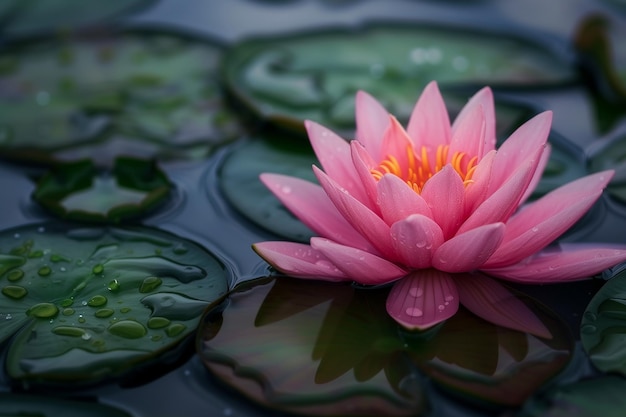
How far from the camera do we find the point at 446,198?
1.70m

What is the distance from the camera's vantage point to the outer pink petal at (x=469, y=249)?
64.1 inches

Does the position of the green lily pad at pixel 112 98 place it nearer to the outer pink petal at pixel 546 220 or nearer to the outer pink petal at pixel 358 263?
the outer pink petal at pixel 358 263

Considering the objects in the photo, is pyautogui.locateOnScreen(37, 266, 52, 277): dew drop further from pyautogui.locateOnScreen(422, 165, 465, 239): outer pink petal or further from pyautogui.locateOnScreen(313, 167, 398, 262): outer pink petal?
pyautogui.locateOnScreen(422, 165, 465, 239): outer pink petal

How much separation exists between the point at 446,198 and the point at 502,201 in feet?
0.42

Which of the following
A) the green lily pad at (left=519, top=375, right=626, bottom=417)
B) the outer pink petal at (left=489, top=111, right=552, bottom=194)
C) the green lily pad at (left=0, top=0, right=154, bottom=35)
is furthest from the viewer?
the green lily pad at (left=0, top=0, right=154, bottom=35)

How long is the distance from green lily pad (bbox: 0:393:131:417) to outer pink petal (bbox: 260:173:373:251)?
65cm

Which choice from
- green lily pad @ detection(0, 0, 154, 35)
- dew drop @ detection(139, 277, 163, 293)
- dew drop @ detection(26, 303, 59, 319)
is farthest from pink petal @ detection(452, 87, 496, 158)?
green lily pad @ detection(0, 0, 154, 35)

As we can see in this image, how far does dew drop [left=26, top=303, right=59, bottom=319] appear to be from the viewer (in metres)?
1.79

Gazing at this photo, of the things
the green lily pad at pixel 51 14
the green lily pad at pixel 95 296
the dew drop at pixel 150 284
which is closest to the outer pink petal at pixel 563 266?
the green lily pad at pixel 95 296

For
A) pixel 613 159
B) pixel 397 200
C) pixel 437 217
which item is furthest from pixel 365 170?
pixel 613 159

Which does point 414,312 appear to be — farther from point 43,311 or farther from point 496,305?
point 43,311

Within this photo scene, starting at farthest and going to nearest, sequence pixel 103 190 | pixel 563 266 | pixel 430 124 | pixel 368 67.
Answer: pixel 368 67
pixel 103 190
pixel 430 124
pixel 563 266

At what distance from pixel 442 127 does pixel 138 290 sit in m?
0.92

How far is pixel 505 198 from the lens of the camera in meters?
1.67
